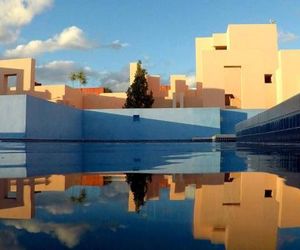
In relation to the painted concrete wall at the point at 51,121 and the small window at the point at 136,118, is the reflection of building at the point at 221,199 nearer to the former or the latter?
the painted concrete wall at the point at 51,121

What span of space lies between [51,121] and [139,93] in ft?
47.1

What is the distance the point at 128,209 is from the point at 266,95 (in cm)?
2999

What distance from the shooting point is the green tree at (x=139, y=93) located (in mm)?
35156

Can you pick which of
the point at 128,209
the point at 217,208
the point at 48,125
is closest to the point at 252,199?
the point at 217,208

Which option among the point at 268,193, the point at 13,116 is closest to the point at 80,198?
the point at 268,193

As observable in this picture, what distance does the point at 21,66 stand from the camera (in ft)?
100

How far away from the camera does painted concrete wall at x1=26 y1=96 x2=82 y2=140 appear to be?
751 inches

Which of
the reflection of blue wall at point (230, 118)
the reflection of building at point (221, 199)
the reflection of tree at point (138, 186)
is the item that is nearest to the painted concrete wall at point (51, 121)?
the reflection of blue wall at point (230, 118)

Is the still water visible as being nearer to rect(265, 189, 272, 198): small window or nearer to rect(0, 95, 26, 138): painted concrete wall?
rect(265, 189, 272, 198): small window

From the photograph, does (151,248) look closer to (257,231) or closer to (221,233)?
(221,233)

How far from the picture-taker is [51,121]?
2172 cm

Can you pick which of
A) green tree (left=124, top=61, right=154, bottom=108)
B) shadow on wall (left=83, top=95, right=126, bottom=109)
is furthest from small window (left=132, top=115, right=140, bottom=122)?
shadow on wall (left=83, top=95, right=126, bottom=109)

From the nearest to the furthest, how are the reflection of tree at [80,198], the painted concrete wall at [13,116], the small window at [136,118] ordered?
1. the reflection of tree at [80,198]
2. the painted concrete wall at [13,116]
3. the small window at [136,118]

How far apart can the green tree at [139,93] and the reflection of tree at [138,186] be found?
3137 centimetres
